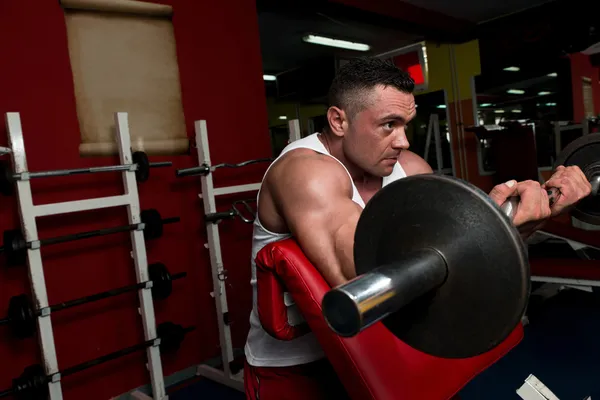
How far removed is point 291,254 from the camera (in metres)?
0.87

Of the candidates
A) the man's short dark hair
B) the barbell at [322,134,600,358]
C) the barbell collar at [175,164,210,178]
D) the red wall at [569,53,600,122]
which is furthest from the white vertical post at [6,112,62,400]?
the red wall at [569,53,600,122]

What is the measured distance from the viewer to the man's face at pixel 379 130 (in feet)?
3.33

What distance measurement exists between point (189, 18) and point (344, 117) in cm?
170

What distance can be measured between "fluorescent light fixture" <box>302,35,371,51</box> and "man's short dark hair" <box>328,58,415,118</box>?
13.8ft

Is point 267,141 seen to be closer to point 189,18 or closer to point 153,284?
point 189,18

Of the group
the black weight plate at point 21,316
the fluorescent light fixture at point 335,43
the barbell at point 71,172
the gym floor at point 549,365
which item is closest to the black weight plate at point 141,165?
the barbell at point 71,172

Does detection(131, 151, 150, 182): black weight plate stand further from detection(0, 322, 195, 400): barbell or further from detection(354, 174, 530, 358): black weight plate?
detection(354, 174, 530, 358): black weight plate

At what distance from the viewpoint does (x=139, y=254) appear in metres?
2.02

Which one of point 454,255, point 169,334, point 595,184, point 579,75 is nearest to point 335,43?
point 579,75

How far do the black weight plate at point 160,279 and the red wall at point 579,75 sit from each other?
14.5ft

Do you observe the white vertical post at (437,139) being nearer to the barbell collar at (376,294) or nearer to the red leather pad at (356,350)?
the red leather pad at (356,350)

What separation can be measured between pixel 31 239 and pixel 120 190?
0.53m

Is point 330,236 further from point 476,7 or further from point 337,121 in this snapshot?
point 476,7

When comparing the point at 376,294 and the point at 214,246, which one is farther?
the point at 214,246
